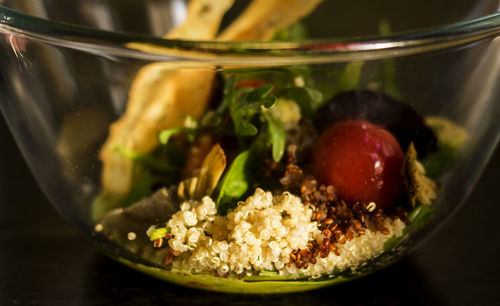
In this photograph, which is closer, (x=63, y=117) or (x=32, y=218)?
(x=63, y=117)

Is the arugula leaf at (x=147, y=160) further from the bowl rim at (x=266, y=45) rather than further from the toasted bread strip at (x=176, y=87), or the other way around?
the bowl rim at (x=266, y=45)

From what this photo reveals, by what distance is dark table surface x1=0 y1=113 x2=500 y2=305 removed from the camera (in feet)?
1.87

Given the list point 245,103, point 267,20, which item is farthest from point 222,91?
point 267,20

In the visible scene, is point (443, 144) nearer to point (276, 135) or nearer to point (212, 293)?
point (276, 135)

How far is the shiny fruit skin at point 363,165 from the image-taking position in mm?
459

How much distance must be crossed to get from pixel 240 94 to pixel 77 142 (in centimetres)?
15

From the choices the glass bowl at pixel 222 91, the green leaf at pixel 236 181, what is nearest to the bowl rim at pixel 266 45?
the glass bowl at pixel 222 91

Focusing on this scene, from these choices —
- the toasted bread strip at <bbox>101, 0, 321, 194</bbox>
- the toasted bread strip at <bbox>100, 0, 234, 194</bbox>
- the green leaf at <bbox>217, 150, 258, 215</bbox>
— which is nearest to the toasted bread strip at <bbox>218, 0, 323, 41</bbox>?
the toasted bread strip at <bbox>101, 0, 321, 194</bbox>

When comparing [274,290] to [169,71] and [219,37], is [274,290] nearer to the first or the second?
[169,71]

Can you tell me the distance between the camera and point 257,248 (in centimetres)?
44

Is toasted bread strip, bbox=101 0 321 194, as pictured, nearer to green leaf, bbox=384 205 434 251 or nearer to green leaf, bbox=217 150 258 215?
green leaf, bbox=217 150 258 215

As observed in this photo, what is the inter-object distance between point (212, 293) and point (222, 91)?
0.69 feet

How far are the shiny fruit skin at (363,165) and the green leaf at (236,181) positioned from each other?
0.18 ft

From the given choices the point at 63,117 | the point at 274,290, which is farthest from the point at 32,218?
the point at 274,290
